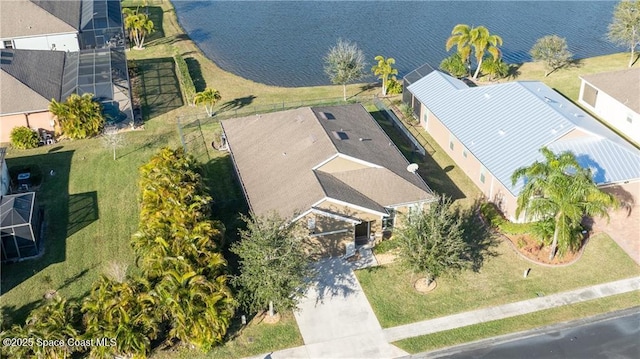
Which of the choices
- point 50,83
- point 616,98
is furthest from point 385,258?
point 50,83

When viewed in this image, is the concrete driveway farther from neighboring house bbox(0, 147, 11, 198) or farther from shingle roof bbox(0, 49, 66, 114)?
shingle roof bbox(0, 49, 66, 114)

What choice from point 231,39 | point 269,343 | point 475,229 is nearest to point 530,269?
point 475,229

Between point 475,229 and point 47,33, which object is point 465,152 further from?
point 47,33

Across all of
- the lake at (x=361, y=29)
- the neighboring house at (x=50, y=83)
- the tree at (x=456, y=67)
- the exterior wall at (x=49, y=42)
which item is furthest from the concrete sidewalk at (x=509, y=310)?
the exterior wall at (x=49, y=42)

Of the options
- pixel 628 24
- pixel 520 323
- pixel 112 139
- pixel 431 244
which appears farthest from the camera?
pixel 628 24

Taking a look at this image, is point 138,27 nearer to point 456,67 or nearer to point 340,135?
point 456,67

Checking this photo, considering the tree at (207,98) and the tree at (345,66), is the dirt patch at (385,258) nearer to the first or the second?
the tree at (207,98)
